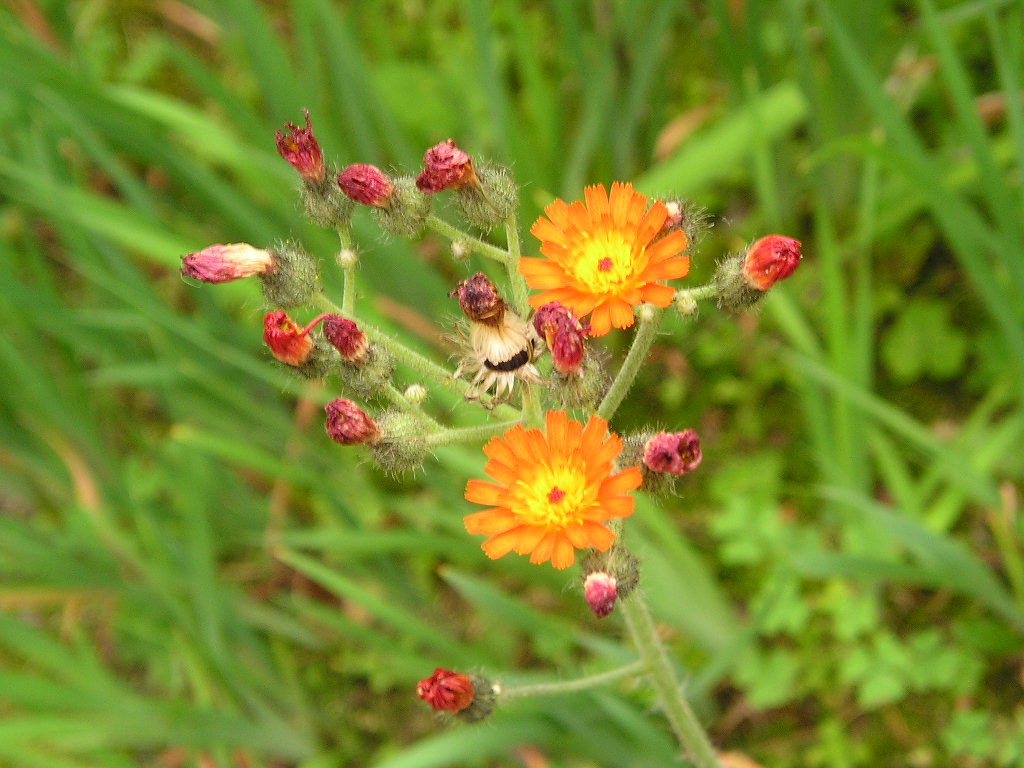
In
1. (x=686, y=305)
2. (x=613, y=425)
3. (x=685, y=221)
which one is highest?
(x=613, y=425)

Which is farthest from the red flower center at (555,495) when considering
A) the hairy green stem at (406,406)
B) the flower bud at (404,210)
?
the flower bud at (404,210)

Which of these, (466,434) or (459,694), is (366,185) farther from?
(459,694)

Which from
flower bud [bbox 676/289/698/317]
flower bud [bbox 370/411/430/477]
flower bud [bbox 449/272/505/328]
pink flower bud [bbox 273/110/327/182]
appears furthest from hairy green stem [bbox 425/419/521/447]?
pink flower bud [bbox 273/110/327/182]

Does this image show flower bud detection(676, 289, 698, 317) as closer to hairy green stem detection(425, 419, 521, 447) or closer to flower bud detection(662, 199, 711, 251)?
flower bud detection(662, 199, 711, 251)

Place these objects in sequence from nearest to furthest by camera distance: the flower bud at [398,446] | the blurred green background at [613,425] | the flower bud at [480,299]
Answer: the flower bud at [480,299]
the flower bud at [398,446]
the blurred green background at [613,425]

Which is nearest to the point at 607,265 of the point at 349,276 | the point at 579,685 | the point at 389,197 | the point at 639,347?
the point at 639,347

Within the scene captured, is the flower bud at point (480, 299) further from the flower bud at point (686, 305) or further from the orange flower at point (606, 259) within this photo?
the flower bud at point (686, 305)

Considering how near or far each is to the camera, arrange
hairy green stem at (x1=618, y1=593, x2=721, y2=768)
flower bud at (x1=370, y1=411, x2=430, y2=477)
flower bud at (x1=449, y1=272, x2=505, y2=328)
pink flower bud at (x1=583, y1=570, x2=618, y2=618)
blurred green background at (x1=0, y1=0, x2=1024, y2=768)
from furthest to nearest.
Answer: blurred green background at (x1=0, y1=0, x2=1024, y2=768), hairy green stem at (x1=618, y1=593, x2=721, y2=768), flower bud at (x1=370, y1=411, x2=430, y2=477), flower bud at (x1=449, y1=272, x2=505, y2=328), pink flower bud at (x1=583, y1=570, x2=618, y2=618)
